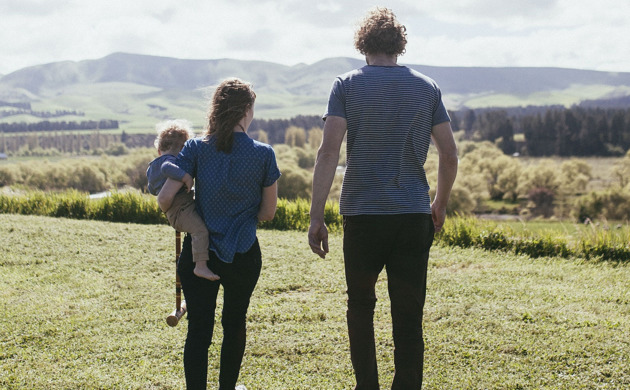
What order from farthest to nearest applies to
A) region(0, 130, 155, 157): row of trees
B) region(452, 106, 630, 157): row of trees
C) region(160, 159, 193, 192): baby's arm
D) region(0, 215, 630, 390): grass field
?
1. region(0, 130, 155, 157): row of trees
2. region(452, 106, 630, 157): row of trees
3. region(0, 215, 630, 390): grass field
4. region(160, 159, 193, 192): baby's arm

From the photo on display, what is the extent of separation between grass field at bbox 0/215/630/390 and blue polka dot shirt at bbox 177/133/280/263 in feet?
5.04

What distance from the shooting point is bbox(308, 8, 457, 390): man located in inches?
127

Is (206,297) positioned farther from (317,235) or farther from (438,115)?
(438,115)

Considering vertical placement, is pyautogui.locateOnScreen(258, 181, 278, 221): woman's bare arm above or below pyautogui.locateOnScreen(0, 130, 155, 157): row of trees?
above

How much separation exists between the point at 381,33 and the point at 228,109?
0.94 m

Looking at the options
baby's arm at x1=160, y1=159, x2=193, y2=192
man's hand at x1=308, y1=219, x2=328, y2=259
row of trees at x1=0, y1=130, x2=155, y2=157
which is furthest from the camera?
row of trees at x1=0, y1=130, x2=155, y2=157

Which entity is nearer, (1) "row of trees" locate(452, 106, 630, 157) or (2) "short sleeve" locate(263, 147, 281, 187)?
(2) "short sleeve" locate(263, 147, 281, 187)

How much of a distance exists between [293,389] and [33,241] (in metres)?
6.75

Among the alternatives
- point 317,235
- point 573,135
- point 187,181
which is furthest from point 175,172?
point 573,135

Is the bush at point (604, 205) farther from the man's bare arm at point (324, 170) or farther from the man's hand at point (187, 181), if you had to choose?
the man's hand at point (187, 181)

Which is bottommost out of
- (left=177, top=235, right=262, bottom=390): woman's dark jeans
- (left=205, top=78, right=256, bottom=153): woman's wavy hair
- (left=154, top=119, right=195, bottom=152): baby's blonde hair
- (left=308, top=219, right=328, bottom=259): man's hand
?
(left=177, top=235, right=262, bottom=390): woman's dark jeans

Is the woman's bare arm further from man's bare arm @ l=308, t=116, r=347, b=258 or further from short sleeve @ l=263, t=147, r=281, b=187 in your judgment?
man's bare arm @ l=308, t=116, r=347, b=258

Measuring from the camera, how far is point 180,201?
11.0ft

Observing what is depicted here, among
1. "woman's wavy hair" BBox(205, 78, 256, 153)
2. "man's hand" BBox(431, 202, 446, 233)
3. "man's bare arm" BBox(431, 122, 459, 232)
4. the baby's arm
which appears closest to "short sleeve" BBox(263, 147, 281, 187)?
"woman's wavy hair" BBox(205, 78, 256, 153)
